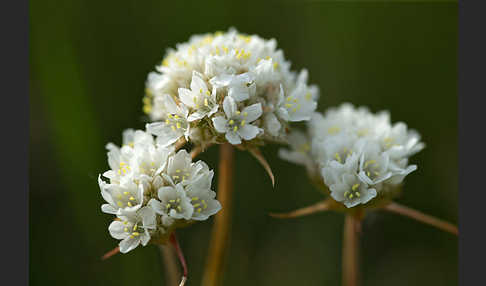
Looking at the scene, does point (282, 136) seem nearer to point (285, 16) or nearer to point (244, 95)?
point (244, 95)

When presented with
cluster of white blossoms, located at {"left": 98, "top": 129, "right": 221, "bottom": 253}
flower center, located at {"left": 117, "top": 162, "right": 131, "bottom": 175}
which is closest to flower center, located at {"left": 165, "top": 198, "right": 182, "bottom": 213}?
cluster of white blossoms, located at {"left": 98, "top": 129, "right": 221, "bottom": 253}

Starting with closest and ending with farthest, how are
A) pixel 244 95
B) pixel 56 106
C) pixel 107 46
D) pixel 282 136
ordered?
1. pixel 244 95
2. pixel 282 136
3. pixel 56 106
4. pixel 107 46

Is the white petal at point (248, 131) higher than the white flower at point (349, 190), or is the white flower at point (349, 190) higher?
the white petal at point (248, 131)

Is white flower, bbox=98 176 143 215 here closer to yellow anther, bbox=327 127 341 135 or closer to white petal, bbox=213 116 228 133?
white petal, bbox=213 116 228 133

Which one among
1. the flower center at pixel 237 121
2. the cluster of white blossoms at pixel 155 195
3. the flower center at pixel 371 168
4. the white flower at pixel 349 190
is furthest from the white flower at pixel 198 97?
the flower center at pixel 371 168

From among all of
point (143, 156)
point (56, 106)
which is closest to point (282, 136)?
point (143, 156)

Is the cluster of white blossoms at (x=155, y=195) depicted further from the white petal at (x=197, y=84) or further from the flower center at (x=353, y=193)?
the flower center at (x=353, y=193)

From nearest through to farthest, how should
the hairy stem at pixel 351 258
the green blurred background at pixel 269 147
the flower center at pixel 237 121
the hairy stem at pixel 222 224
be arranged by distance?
the flower center at pixel 237 121, the hairy stem at pixel 222 224, the hairy stem at pixel 351 258, the green blurred background at pixel 269 147
